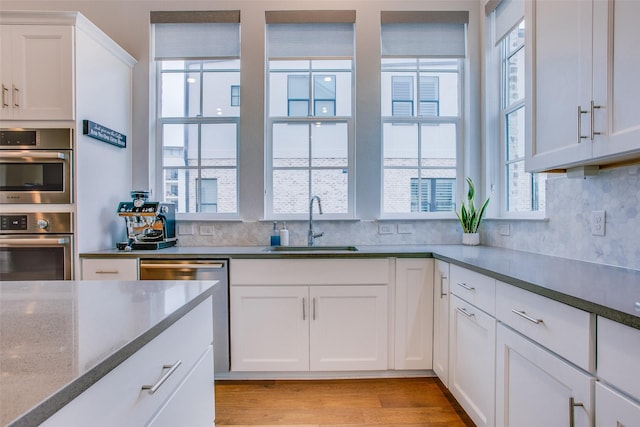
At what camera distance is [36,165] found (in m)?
2.13

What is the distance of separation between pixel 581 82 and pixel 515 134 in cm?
125

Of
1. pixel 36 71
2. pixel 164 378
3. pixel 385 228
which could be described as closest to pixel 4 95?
pixel 36 71

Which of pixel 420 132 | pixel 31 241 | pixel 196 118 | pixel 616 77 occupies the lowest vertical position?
pixel 31 241

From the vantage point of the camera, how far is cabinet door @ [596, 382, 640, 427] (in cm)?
82

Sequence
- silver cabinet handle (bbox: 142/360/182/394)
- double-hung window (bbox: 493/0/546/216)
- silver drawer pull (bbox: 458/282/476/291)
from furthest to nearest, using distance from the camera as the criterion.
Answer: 1. double-hung window (bbox: 493/0/546/216)
2. silver drawer pull (bbox: 458/282/476/291)
3. silver cabinet handle (bbox: 142/360/182/394)

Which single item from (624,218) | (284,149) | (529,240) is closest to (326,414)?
(529,240)

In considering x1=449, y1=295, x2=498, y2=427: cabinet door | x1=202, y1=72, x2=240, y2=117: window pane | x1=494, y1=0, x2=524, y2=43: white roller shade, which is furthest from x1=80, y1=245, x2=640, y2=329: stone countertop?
x1=494, y1=0, x2=524, y2=43: white roller shade

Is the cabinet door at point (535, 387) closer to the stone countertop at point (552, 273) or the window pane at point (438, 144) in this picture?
the stone countertop at point (552, 273)

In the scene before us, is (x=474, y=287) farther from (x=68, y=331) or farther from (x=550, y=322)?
(x=68, y=331)

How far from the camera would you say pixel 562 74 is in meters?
1.41

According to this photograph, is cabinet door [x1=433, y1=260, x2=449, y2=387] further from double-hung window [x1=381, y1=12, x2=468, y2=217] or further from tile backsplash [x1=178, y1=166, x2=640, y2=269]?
double-hung window [x1=381, y1=12, x2=468, y2=217]

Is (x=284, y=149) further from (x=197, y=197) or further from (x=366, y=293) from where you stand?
(x=366, y=293)

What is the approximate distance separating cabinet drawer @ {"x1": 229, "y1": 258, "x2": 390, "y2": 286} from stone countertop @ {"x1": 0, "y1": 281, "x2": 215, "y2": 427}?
1.03 m

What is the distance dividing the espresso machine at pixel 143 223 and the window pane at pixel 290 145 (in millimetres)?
1027
